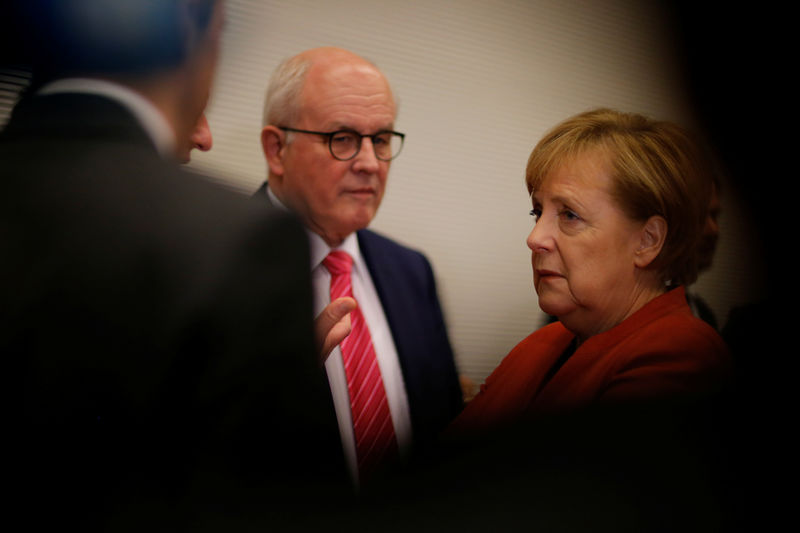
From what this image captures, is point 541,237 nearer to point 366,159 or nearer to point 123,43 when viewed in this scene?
point 366,159

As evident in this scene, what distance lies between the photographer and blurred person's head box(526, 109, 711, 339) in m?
0.62

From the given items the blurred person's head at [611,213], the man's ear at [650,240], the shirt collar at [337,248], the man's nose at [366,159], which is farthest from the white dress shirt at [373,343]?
the man's ear at [650,240]

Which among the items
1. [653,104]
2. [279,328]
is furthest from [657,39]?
[279,328]

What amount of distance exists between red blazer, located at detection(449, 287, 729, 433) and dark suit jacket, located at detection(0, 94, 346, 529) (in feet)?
0.91

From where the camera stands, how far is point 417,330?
77 cm

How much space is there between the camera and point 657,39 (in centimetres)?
80

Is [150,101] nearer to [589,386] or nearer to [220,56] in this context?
[220,56]

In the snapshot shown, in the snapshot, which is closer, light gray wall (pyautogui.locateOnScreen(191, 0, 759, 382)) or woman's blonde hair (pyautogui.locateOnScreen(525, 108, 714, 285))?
woman's blonde hair (pyautogui.locateOnScreen(525, 108, 714, 285))

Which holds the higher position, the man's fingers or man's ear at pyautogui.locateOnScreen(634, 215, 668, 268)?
man's ear at pyautogui.locateOnScreen(634, 215, 668, 268)

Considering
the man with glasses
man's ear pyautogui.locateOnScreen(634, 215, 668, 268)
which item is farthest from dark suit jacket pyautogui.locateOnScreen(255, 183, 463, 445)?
man's ear pyautogui.locateOnScreen(634, 215, 668, 268)

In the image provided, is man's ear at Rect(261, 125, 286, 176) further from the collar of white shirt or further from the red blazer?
the red blazer

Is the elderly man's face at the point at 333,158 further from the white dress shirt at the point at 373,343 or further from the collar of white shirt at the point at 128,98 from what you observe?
the collar of white shirt at the point at 128,98

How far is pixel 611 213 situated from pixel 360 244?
0.33 m

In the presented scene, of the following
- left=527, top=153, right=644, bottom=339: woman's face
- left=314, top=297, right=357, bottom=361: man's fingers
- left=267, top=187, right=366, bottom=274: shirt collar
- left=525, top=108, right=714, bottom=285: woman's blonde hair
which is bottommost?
left=314, top=297, right=357, bottom=361: man's fingers
